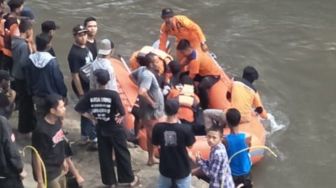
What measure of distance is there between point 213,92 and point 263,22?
5.92m

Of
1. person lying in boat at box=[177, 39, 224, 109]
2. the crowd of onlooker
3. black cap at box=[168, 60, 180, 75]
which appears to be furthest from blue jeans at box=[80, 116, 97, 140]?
person lying in boat at box=[177, 39, 224, 109]

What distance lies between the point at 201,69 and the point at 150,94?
2.16 metres

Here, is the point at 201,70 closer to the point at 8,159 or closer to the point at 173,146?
the point at 173,146

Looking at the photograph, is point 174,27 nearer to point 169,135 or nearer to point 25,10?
point 25,10

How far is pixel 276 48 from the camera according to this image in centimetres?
1567

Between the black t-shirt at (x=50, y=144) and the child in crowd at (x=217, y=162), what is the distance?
1439 millimetres

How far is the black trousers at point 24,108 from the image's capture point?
975 centimetres

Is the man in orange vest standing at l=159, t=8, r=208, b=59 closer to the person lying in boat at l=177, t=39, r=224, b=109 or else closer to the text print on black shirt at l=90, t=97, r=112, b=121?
the person lying in boat at l=177, t=39, r=224, b=109

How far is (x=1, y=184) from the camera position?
7477 mm

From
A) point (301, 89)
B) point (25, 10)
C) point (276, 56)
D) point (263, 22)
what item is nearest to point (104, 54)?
point (25, 10)

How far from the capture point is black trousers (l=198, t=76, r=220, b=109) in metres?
11.5

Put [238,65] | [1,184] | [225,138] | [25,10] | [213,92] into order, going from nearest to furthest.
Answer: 1. [1,184]
2. [225,138]
3. [25,10]
4. [213,92]
5. [238,65]

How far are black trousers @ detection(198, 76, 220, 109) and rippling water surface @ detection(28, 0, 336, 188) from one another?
4.27ft

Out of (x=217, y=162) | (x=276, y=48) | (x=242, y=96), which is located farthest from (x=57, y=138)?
(x=276, y=48)
